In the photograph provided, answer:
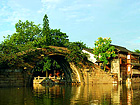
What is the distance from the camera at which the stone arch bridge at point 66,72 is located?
28547 millimetres

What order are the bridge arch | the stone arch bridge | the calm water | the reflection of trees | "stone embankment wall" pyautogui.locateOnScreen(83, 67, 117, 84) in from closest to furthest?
1. the calm water
2. the reflection of trees
3. the stone arch bridge
4. the bridge arch
5. "stone embankment wall" pyautogui.locateOnScreen(83, 67, 117, 84)

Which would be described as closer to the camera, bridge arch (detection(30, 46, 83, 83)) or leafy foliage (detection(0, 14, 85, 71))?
leafy foliage (detection(0, 14, 85, 71))

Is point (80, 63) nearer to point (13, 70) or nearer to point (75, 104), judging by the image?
point (13, 70)

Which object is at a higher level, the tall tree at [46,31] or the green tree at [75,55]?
the tall tree at [46,31]

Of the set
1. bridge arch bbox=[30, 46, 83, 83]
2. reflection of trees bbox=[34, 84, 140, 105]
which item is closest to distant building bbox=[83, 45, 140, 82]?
bridge arch bbox=[30, 46, 83, 83]

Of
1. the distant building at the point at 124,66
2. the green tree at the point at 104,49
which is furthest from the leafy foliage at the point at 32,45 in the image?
the distant building at the point at 124,66

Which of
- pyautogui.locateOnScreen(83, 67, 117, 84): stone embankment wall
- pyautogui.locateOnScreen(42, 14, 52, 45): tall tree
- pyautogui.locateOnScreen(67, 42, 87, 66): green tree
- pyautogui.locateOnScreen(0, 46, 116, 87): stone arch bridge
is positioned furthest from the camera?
pyautogui.locateOnScreen(42, 14, 52, 45): tall tree

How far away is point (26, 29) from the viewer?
4925 cm

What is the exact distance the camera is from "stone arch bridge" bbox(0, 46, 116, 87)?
2855cm

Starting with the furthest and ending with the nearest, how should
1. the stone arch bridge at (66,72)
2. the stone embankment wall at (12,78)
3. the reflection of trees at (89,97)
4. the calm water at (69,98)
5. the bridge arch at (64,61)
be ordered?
the bridge arch at (64,61) < the stone arch bridge at (66,72) < the stone embankment wall at (12,78) < the reflection of trees at (89,97) < the calm water at (69,98)

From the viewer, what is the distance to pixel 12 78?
93.7 ft

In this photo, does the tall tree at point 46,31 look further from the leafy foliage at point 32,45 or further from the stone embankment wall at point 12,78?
the stone embankment wall at point 12,78

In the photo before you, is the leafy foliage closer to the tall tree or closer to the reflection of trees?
the tall tree

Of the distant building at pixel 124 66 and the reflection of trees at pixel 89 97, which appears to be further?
the distant building at pixel 124 66
